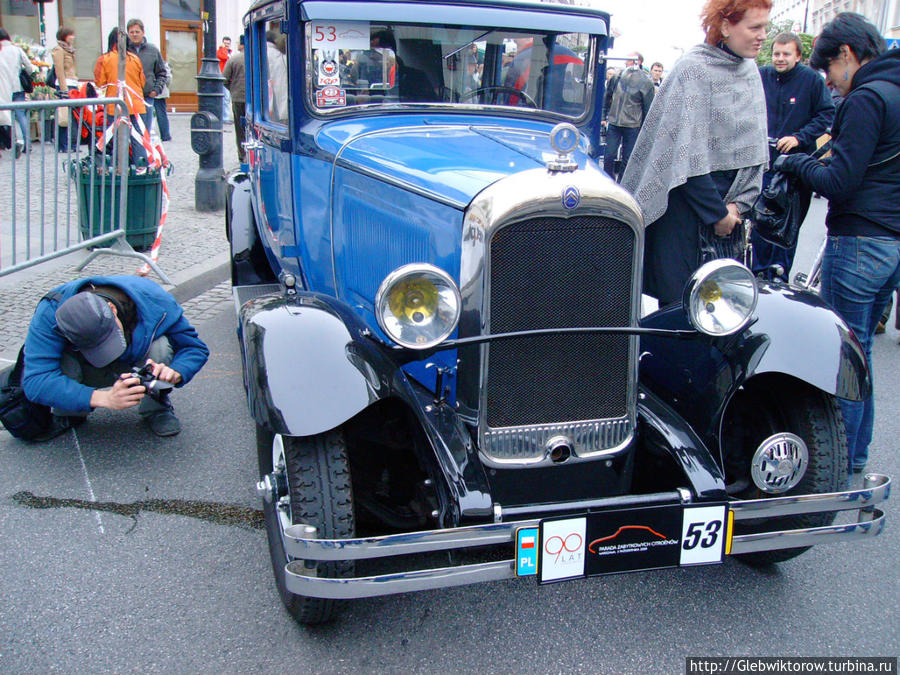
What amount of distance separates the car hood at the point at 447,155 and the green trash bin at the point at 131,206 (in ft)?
12.3

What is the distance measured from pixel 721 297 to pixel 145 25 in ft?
63.9

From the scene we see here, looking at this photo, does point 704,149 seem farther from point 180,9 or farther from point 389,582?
point 180,9

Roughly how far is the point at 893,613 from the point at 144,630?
243 cm

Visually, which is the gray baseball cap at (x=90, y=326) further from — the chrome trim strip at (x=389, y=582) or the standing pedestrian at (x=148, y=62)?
the standing pedestrian at (x=148, y=62)

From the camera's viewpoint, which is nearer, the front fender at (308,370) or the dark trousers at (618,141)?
the front fender at (308,370)

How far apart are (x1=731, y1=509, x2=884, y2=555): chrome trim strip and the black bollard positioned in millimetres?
7086

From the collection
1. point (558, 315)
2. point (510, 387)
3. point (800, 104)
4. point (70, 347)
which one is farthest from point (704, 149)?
point (70, 347)

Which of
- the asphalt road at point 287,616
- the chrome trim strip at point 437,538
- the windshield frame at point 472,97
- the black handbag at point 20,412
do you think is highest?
the windshield frame at point 472,97

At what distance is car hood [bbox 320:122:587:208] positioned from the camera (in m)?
2.48

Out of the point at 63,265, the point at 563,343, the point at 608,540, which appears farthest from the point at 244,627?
the point at 63,265

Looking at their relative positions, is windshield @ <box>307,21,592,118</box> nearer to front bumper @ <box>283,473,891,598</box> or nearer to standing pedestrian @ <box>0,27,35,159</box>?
front bumper @ <box>283,473,891,598</box>

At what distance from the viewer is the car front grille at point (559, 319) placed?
7.48ft

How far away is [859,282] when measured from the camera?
128 inches

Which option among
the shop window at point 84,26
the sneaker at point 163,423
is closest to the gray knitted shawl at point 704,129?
the sneaker at point 163,423
